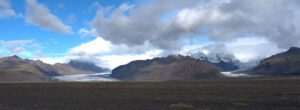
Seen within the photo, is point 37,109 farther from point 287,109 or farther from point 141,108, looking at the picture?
point 287,109

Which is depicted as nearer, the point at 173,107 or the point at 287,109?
the point at 287,109

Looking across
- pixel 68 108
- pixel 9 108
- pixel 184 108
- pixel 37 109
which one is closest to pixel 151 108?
pixel 184 108

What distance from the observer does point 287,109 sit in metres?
48.4

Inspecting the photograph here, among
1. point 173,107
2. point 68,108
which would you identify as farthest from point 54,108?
point 173,107

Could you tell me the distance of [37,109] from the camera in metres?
49.2

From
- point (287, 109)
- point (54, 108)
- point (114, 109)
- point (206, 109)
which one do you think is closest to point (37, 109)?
point (54, 108)

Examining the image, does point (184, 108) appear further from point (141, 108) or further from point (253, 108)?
point (253, 108)

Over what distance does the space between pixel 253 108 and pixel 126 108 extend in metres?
17.4

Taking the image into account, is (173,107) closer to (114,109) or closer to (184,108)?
(184,108)

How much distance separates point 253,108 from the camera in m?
50.2

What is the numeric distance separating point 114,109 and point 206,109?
40.5ft

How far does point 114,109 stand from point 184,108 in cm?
963

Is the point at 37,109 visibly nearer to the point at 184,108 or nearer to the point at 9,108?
the point at 9,108

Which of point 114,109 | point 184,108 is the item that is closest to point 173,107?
point 184,108
